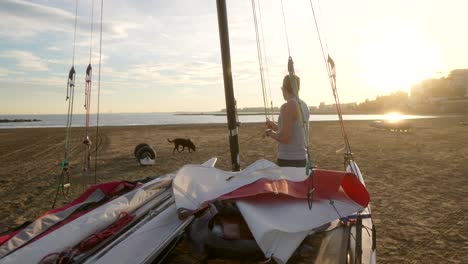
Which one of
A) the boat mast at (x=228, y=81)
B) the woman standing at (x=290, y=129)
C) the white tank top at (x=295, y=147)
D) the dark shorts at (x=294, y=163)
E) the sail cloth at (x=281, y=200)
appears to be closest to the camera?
the sail cloth at (x=281, y=200)

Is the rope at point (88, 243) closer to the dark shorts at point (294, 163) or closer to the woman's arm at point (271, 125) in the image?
the dark shorts at point (294, 163)

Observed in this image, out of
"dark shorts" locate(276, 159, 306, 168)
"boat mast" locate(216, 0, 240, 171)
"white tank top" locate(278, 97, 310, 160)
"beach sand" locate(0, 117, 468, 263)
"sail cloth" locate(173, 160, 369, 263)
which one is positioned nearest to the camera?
"sail cloth" locate(173, 160, 369, 263)

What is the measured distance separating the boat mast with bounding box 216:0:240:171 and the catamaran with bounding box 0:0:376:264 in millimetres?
2325

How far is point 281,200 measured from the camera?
2799 mm

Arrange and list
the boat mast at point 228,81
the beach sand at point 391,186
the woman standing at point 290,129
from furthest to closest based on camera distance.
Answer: the boat mast at point 228,81 → the beach sand at point 391,186 → the woman standing at point 290,129

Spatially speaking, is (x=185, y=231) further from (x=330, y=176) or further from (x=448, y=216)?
(x=448, y=216)

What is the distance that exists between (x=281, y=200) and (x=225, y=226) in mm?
542

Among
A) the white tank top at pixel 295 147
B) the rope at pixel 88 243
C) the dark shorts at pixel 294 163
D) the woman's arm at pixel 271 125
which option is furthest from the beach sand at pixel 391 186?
the rope at pixel 88 243

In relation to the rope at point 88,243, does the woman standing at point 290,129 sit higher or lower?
higher

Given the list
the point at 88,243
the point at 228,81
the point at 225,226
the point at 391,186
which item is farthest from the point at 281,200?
the point at 391,186

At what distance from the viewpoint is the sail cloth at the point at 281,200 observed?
232cm

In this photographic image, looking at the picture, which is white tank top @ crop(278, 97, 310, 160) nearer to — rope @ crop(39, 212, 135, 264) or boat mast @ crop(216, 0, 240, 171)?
boat mast @ crop(216, 0, 240, 171)

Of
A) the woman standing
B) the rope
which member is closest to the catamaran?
the rope

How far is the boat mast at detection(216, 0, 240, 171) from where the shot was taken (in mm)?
5715
